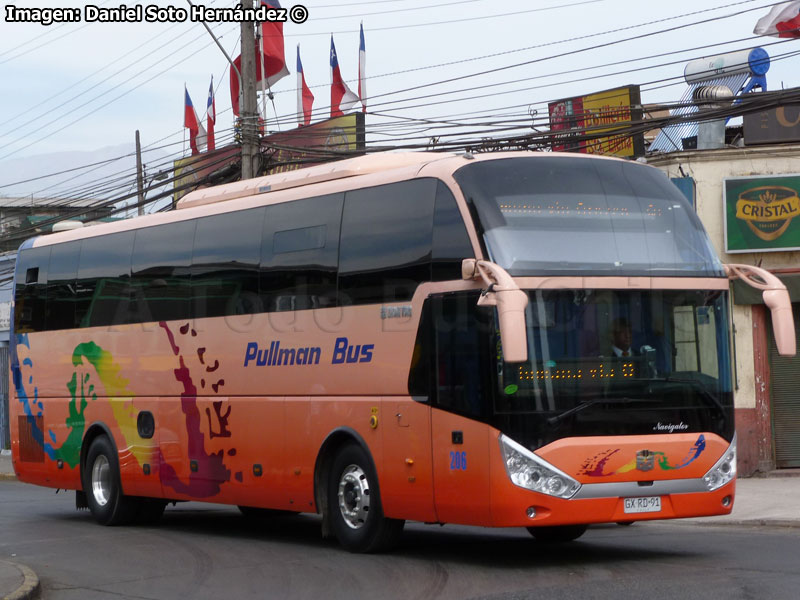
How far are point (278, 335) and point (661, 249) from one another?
4.45m

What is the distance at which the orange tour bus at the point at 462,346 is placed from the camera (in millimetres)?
10789

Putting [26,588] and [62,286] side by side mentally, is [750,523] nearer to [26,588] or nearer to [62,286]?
A: [26,588]

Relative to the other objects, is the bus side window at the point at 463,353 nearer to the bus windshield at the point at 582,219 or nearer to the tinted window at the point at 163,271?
the bus windshield at the point at 582,219

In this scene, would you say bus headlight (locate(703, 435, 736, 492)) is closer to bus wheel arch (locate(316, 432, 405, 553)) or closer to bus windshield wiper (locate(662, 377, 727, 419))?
bus windshield wiper (locate(662, 377, 727, 419))

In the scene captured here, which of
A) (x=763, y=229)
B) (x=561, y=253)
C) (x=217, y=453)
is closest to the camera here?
(x=561, y=253)

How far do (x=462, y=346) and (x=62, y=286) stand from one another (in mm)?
9212

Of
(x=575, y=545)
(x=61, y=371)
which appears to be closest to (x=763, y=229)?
(x=575, y=545)

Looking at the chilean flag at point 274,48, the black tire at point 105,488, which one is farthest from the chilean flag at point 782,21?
the black tire at point 105,488

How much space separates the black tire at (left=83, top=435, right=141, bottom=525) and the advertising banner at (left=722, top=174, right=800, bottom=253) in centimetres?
1080

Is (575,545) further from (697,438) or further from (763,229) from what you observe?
(763,229)

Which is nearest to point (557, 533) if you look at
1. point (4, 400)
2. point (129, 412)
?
point (129, 412)

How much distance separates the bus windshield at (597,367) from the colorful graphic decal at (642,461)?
0.57ft

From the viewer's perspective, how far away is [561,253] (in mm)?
11008

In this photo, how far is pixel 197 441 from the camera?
50.2 ft
